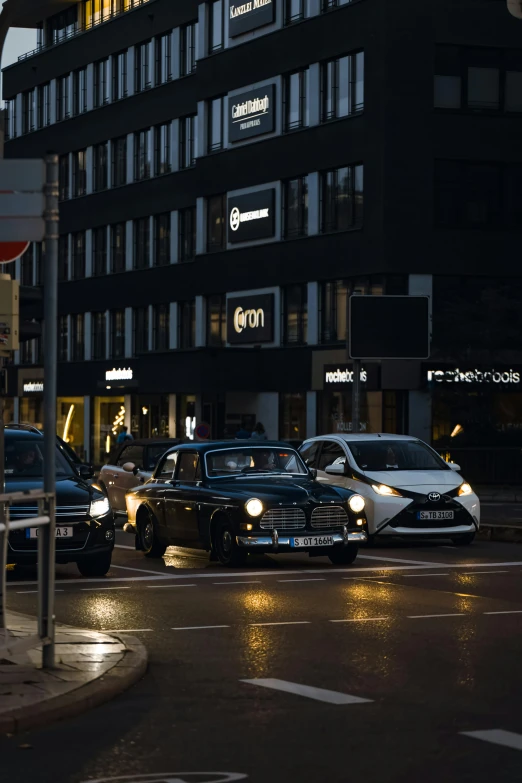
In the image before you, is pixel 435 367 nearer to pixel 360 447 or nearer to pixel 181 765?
pixel 360 447

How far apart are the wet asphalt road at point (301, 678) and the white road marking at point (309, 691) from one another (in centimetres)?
2

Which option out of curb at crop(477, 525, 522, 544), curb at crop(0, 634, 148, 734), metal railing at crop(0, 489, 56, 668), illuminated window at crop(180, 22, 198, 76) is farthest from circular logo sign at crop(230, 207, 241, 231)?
metal railing at crop(0, 489, 56, 668)

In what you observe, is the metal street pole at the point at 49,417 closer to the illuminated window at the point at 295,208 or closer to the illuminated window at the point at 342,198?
the illuminated window at the point at 342,198

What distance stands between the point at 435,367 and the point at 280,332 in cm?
729

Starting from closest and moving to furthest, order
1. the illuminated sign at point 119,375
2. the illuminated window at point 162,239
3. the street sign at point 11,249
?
the street sign at point 11,249, the illuminated window at point 162,239, the illuminated sign at point 119,375

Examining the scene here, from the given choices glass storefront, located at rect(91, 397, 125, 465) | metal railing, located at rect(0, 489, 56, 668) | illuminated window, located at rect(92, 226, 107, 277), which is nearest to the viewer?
metal railing, located at rect(0, 489, 56, 668)

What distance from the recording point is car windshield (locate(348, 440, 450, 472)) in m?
24.2

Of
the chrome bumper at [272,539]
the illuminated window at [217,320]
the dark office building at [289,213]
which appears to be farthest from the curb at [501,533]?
the illuminated window at [217,320]

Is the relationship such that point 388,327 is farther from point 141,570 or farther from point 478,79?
point 141,570

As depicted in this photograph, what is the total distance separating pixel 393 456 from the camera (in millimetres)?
24375

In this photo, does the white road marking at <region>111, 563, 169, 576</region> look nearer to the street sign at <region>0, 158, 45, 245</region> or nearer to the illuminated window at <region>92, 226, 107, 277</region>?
the street sign at <region>0, 158, 45, 245</region>

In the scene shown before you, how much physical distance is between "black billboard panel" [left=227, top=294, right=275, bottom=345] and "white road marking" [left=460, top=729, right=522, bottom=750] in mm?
47435

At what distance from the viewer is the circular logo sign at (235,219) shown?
57188mm

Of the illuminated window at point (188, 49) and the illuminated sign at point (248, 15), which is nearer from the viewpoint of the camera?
the illuminated sign at point (248, 15)
